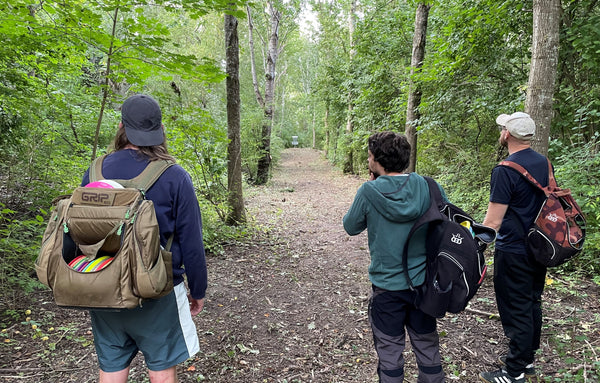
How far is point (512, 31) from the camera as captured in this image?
6.17 metres

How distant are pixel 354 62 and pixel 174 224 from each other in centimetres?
1475

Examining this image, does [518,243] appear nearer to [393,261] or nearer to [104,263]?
[393,261]

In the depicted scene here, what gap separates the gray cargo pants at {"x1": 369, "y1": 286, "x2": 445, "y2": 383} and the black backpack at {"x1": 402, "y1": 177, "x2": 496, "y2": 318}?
0.12 m

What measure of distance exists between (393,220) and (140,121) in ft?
5.30

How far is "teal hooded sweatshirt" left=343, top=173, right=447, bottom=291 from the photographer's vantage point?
2006 millimetres

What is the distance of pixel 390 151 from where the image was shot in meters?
2.09

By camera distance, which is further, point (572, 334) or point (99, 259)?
point (572, 334)

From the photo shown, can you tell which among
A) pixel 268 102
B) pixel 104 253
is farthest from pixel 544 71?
pixel 268 102

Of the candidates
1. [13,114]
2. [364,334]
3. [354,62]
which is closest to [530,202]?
[364,334]

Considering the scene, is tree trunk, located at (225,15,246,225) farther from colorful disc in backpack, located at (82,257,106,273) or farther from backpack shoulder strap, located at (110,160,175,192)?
colorful disc in backpack, located at (82,257,106,273)

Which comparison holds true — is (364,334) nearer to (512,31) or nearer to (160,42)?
(160,42)

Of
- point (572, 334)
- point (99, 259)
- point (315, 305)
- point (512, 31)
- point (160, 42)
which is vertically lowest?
point (315, 305)

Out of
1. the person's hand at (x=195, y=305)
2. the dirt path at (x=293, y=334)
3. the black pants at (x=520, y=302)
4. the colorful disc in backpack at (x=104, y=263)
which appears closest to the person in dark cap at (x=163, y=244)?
the person's hand at (x=195, y=305)

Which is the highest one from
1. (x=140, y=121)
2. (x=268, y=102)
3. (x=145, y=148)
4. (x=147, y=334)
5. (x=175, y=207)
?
(x=268, y=102)
